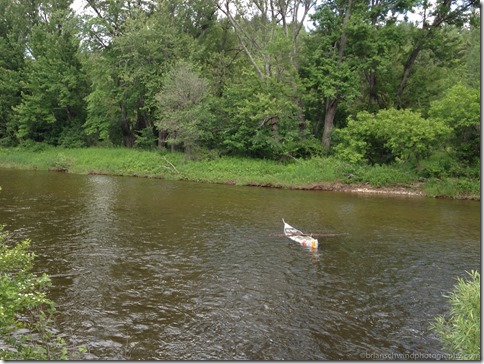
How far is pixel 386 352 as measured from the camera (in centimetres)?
848

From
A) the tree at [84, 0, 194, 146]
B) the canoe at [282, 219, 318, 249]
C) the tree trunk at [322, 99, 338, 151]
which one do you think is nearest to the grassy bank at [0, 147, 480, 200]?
the tree trunk at [322, 99, 338, 151]

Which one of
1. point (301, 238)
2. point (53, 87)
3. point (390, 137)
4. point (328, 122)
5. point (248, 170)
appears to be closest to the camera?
point (301, 238)

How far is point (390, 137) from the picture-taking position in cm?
3306

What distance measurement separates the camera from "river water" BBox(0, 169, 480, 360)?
877 centimetres

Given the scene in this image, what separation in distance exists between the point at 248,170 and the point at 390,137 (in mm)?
12023

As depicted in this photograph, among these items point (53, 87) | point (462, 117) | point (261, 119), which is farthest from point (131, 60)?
point (462, 117)

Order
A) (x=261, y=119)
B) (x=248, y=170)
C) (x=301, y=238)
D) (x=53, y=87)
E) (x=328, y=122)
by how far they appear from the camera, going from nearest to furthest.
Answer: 1. (x=301, y=238)
2. (x=248, y=170)
3. (x=261, y=119)
4. (x=328, y=122)
5. (x=53, y=87)

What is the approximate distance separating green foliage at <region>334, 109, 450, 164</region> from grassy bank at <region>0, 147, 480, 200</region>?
1.37 m

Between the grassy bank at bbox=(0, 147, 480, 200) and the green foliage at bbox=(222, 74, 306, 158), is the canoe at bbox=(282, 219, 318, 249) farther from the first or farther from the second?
the green foliage at bbox=(222, 74, 306, 158)

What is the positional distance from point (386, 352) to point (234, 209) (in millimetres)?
15331

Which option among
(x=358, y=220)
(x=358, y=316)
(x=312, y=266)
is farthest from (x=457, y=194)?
(x=358, y=316)

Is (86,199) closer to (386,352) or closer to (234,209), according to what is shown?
(234,209)

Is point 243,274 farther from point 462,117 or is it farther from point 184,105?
point 184,105

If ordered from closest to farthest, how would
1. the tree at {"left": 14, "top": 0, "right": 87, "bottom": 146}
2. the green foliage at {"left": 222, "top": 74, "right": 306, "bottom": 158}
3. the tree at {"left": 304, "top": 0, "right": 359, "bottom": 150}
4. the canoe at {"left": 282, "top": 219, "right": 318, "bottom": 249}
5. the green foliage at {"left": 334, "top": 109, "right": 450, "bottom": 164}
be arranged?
the canoe at {"left": 282, "top": 219, "right": 318, "bottom": 249} → the green foliage at {"left": 334, "top": 109, "right": 450, "bottom": 164} → the tree at {"left": 304, "top": 0, "right": 359, "bottom": 150} → the green foliage at {"left": 222, "top": 74, "right": 306, "bottom": 158} → the tree at {"left": 14, "top": 0, "right": 87, "bottom": 146}
